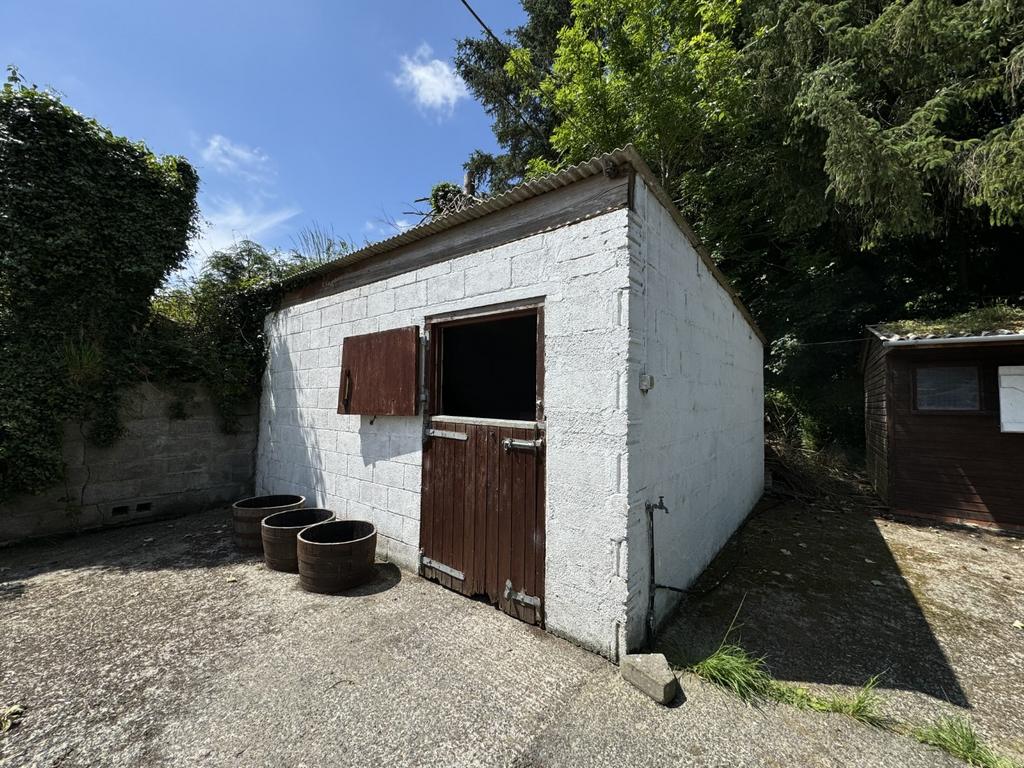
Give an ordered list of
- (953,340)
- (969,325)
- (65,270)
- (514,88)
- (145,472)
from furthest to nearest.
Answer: (514,88)
(969,325)
(953,340)
(145,472)
(65,270)

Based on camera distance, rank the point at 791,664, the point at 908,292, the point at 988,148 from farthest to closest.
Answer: the point at 908,292 < the point at 988,148 < the point at 791,664

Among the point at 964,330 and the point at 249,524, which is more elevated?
the point at 964,330

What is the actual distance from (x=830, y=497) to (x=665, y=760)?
690cm

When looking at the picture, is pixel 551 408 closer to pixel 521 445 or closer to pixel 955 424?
pixel 521 445

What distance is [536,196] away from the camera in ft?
9.69

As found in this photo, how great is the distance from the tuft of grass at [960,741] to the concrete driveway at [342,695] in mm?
87

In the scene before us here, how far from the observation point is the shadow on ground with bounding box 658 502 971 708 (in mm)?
2436

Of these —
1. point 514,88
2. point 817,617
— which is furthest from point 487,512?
point 514,88

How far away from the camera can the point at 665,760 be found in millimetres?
1794

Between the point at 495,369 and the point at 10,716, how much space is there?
4940 mm

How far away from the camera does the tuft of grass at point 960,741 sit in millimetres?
1781

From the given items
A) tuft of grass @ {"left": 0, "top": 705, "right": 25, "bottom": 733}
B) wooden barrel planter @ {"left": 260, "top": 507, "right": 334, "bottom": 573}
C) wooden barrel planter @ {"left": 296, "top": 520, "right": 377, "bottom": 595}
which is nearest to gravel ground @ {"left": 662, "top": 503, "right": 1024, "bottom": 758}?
wooden barrel planter @ {"left": 296, "top": 520, "right": 377, "bottom": 595}

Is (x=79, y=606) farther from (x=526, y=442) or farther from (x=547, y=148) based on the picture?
(x=547, y=148)

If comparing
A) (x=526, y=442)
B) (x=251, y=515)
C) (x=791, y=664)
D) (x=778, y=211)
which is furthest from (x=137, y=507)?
(x=778, y=211)
